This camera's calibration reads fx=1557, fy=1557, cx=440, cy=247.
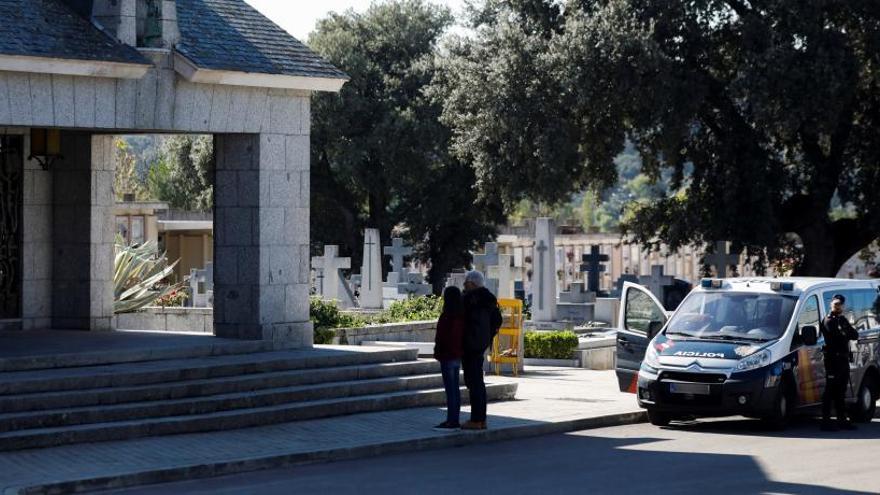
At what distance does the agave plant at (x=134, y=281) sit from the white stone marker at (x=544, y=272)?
7.92m

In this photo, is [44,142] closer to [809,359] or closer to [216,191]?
[216,191]

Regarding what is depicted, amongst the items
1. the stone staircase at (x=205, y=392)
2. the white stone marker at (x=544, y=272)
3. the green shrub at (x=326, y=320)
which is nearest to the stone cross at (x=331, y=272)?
the white stone marker at (x=544, y=272)

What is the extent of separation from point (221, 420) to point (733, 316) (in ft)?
21.7

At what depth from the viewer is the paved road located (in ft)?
42.9

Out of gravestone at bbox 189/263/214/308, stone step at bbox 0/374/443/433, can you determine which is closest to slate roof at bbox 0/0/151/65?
stone step at bbox 0/374/443/433

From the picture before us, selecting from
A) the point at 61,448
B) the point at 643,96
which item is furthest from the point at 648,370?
the point at 643,96

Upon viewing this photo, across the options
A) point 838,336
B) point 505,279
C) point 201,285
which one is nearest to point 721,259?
point 505,279

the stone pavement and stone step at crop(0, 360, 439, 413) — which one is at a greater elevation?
stone step at crop(0, 360, 439, 413)

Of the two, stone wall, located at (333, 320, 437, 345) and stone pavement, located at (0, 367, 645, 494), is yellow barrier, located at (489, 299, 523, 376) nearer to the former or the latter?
stone wall, located at (333, 320, 437, 345)

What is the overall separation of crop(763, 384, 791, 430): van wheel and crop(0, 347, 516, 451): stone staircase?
12.0ft

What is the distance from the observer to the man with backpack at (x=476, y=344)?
16766 mm

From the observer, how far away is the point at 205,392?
1703 cm

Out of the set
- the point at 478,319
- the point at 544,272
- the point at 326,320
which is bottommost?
→ the point at 326,320

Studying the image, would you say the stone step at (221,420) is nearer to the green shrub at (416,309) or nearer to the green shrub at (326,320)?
the green shrub at (326,320)
